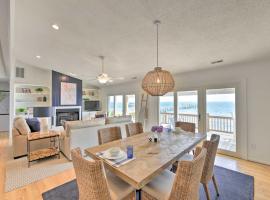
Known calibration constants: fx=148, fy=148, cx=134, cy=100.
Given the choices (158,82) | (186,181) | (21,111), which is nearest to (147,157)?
(186,181)

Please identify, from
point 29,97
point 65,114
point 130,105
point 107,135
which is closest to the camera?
point 107,135

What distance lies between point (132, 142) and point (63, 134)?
235 centimetres

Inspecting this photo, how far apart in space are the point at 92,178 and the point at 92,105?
24.2ft

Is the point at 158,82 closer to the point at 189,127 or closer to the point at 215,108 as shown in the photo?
the point at 189,127

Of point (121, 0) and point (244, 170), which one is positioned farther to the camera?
point (244, 170)

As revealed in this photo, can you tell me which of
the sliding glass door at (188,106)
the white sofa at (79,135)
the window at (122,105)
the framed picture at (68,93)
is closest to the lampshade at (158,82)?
the white sofa at (79,135)

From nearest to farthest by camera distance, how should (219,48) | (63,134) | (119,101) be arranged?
1. (219,48)
2. (63,134)
3. (119,101)

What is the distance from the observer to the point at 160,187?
1.61m

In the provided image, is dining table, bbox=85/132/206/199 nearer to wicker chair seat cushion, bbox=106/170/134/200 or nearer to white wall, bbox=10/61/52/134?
wicker chair seat cushion, bbox=106/170/134/200

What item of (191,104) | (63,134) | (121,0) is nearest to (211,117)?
(191,104)

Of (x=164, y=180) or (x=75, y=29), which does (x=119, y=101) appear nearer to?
(x=75, y=29)

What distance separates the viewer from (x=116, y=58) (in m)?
4.39

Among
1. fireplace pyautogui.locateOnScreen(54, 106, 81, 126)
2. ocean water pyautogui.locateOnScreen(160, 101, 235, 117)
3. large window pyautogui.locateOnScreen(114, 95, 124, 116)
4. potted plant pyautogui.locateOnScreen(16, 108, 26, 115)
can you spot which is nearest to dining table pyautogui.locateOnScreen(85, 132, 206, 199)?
ocean water pyautogui.locateOnScreen(160, 101, 235, 117)

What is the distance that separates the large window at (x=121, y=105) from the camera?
6988mm
